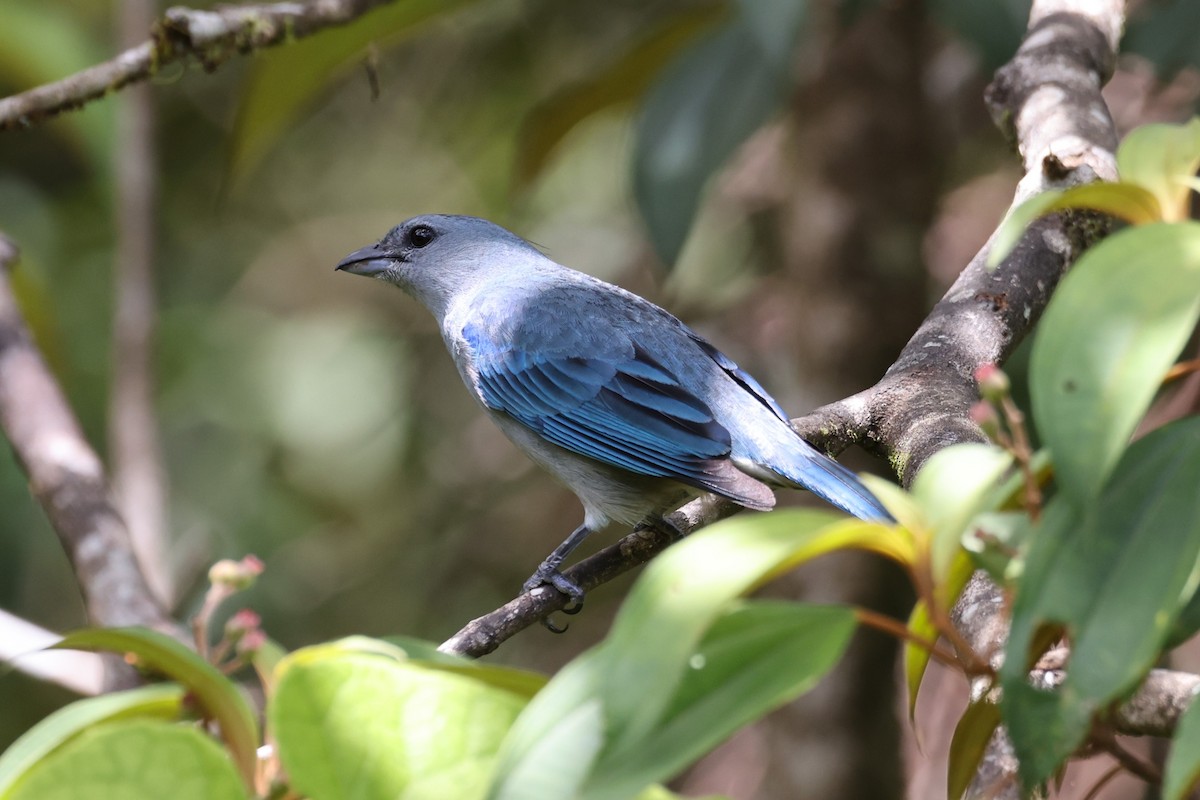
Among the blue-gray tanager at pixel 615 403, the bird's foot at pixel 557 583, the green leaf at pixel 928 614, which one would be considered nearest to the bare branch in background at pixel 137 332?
the blue-gray tanager at pixel 615 403

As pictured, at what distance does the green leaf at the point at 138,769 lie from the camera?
123 cm

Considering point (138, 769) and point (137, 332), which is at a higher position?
point (137, 332)

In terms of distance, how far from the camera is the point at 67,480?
143 inches

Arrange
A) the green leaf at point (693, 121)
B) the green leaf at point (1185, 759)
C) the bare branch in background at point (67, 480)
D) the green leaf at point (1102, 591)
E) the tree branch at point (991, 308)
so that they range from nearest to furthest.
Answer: the green leaf at point (1185, 759) → the green leaf at point (1102, 591) → the tree branch at point (991, 308) → the bare branch in background at point (67, 480) → the green leaf at point (693, 121)

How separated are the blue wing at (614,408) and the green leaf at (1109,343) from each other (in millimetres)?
2178

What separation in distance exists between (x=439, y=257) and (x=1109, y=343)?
3.87 meters

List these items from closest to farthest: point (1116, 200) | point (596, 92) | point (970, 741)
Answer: point (970, 741), point (1116, 200), point (596, 92)

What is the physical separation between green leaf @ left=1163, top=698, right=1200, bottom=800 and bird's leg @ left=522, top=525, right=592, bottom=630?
212cm

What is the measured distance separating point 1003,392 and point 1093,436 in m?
0.18

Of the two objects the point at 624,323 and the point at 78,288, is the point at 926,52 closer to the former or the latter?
the point at 624,323

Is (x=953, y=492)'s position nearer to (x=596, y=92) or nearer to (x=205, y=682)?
(x=205, y=682)

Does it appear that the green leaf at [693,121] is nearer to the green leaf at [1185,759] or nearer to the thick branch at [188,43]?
the thick branch at [188,43]

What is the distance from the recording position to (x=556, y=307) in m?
4.25

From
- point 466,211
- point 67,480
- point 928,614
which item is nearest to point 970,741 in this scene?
point 928,614
